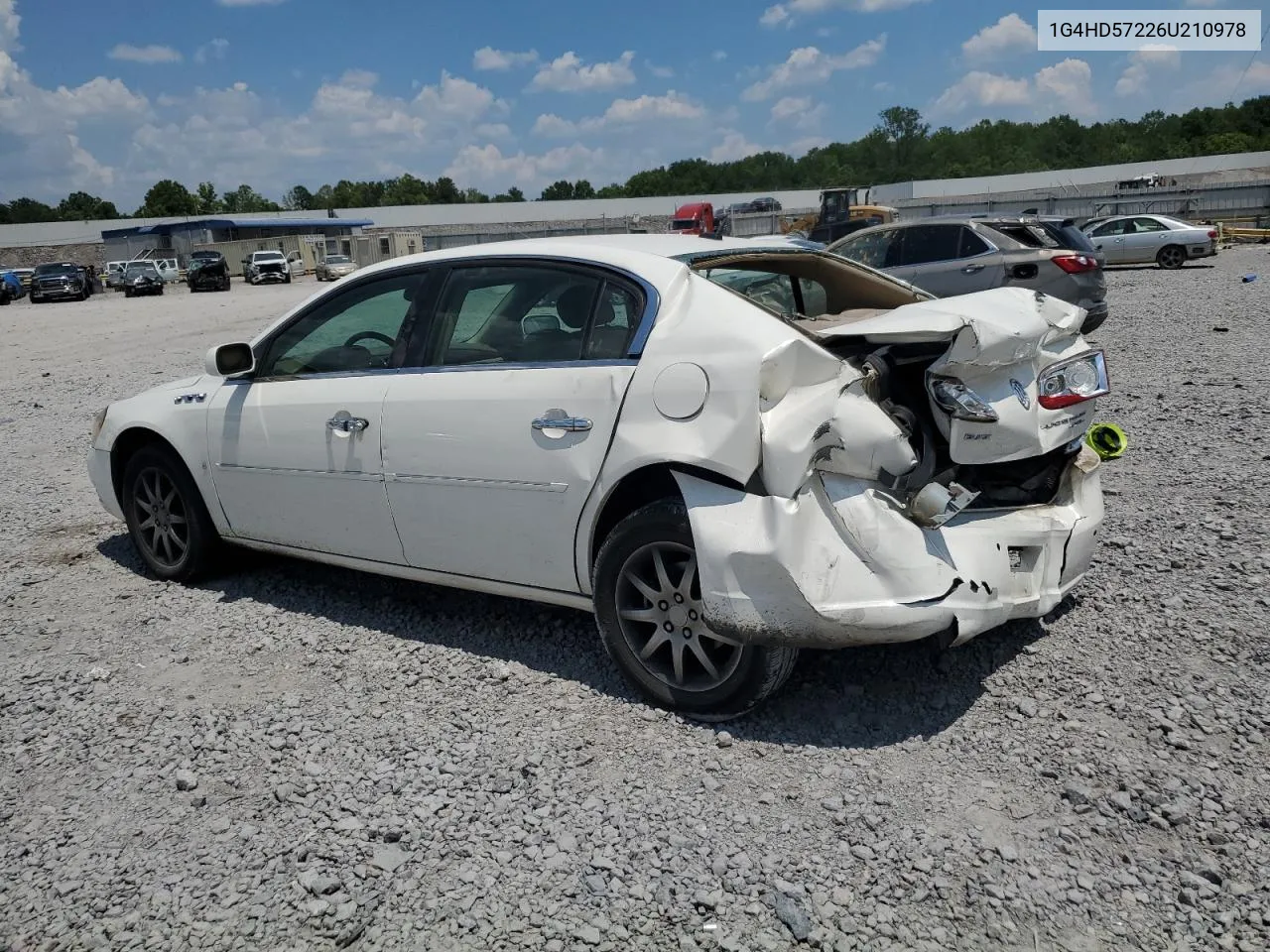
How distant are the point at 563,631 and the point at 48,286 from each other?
43.2 meters

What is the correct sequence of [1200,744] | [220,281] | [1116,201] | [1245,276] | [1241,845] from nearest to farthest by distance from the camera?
[1241,845] < [1200,744] < [1245,276] < [1116,201] < [220,281]

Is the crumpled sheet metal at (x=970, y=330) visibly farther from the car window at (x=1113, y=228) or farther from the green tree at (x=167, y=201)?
the green tree at (x=167, y=201)

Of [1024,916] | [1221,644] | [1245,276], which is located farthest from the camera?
[1245,276]

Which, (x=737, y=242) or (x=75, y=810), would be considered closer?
(x=75, y=810)

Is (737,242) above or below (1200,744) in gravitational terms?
above

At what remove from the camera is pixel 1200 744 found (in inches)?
124

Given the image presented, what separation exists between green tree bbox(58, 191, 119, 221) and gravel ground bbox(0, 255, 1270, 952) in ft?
423

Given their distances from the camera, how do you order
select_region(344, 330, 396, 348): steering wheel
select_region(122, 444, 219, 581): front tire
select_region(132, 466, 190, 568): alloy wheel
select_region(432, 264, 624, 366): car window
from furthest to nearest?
select_region(132, 466, 190, 568): alloy wheel, select_region(122, 444, 219, 581): front tire, select_region(344, 330, 396, 348): steering wheel, select_region(432, 264, 624, 366): car window

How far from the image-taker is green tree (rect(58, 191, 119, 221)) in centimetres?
11469

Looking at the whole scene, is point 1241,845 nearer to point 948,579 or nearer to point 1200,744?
point 1200,744

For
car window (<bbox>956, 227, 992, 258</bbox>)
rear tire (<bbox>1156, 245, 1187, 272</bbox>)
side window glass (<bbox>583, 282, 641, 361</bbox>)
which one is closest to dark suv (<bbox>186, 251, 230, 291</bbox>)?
rear tire (<bbox>1156, 245, 1187, 272</bbox>)

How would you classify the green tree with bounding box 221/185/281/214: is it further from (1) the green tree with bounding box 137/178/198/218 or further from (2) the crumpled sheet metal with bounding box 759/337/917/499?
(2) the crumpled sheet metal with bounding box 759/337/917/499

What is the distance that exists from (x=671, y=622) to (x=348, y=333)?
2.11 meters

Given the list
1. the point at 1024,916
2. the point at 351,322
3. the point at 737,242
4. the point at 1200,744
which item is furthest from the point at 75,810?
the point at 1200,744
